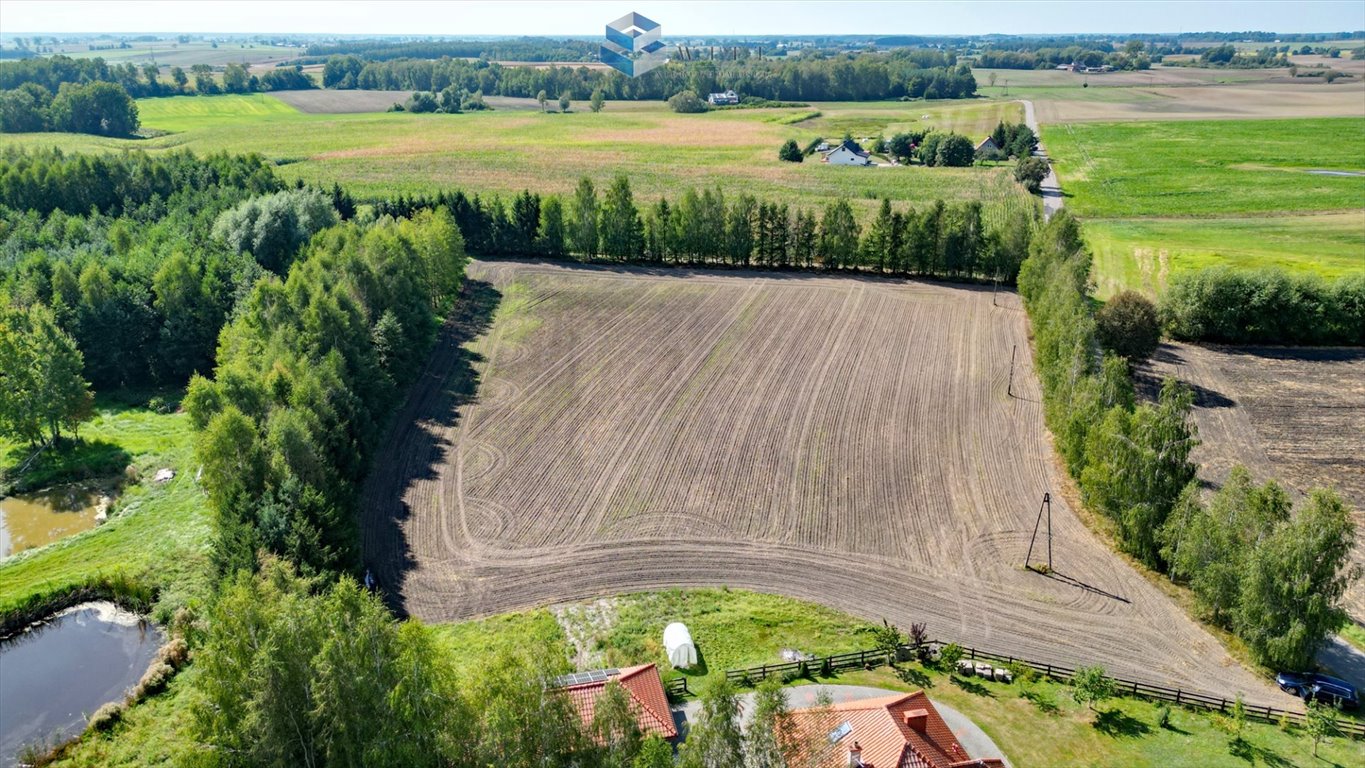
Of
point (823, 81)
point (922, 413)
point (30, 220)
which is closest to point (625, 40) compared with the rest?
point (823, 81)

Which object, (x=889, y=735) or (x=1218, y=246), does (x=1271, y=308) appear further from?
(x=889, y=735)

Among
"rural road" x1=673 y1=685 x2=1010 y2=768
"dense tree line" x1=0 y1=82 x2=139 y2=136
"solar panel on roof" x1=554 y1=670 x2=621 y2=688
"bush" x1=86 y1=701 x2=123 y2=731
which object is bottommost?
"bush" x1=86 y1=701 x2=123 y2=731

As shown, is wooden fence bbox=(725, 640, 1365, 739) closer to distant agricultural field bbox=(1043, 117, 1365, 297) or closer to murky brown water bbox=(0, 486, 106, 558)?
murky brown water bbox=(0, 486, 106, 558)

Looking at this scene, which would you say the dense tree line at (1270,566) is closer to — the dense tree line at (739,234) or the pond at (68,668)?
the pond at (68,668)

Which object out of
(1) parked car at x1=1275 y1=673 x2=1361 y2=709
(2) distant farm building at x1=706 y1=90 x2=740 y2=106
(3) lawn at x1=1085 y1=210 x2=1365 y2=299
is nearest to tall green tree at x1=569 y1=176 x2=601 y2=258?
(3) lawn at x1=1085 y1=210 x2=1365 y2=299

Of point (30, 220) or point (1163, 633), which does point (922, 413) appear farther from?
point (30, 220)

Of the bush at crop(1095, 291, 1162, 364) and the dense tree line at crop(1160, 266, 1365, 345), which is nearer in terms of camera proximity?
the bush at crop(1095, 291, 1162, 364)
